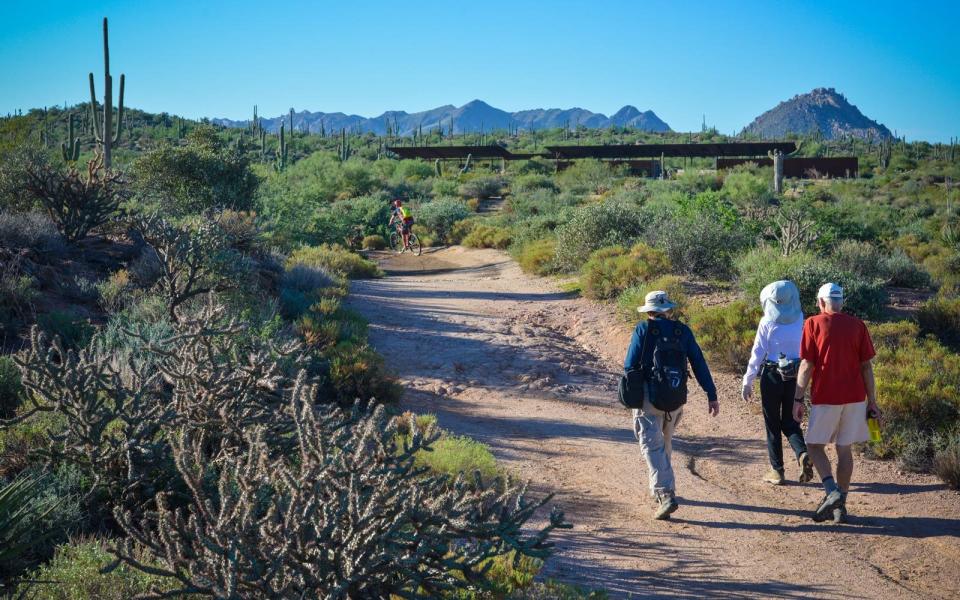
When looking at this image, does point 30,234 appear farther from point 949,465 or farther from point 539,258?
point 949,465

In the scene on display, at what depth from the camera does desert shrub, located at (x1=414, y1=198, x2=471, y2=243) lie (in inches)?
1076

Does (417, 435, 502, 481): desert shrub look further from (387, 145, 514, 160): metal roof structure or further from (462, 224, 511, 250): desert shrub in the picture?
(387, 145, 514, 160): metal roof structure

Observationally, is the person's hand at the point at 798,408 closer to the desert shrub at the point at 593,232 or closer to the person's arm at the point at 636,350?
the person's arm at the point at 636,350

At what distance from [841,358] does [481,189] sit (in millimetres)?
32755

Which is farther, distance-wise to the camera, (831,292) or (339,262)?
(339,262)

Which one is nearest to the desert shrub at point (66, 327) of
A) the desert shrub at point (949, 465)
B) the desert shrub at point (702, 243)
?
the desert shrub at point (949, 465)

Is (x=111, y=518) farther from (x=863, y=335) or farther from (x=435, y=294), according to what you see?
(x=435, y=294)

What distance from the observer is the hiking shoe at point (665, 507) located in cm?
616

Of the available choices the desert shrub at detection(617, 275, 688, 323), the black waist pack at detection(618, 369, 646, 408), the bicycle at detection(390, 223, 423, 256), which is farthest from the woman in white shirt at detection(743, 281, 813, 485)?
the bicycle at detection(390, 223, 423, 256)

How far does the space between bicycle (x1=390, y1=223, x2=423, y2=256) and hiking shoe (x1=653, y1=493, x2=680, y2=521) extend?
18.5 metres

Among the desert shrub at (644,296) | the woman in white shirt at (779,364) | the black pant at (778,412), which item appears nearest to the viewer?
the woman in white shirt at (779,364)

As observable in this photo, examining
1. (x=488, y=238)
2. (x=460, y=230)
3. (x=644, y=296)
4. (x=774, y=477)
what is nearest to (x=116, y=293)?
(x=644, y=296)

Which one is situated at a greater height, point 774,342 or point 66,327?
point 774,342

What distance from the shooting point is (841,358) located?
241 inches
